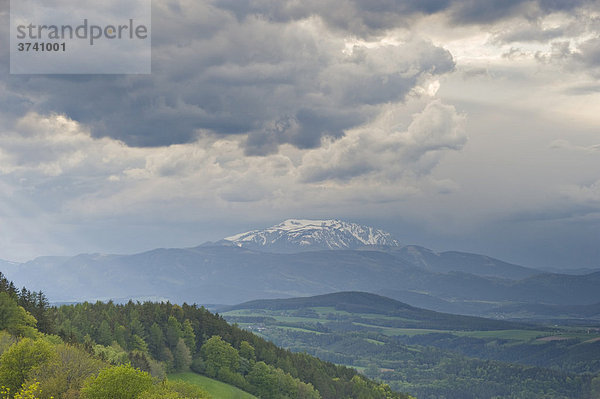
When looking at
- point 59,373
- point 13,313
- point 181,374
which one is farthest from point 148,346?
point 59,373

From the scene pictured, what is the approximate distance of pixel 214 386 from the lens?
168 meters

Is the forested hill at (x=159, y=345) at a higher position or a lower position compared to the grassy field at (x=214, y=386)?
higher

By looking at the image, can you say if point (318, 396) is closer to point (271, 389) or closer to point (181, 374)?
point (271, 389)

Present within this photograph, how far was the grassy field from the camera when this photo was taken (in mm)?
162750

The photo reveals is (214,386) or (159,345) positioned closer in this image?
(214,386)

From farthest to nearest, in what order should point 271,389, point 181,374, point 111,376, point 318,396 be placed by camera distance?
point 318,396 < point 271,389 < point 181,374 < point 111,376

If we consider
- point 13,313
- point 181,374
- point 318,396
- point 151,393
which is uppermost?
point 13,313

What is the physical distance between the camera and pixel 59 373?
89000mm

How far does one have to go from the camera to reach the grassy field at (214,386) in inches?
6407

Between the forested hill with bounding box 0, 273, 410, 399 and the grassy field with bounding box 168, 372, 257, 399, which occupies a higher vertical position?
the forested hill with bounding box 0, 273, 410, 399

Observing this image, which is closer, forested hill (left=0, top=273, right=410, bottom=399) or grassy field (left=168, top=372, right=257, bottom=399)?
forested hill (left=0, top=273, right=410, bottom=399)

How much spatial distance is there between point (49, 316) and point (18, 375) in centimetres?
6595

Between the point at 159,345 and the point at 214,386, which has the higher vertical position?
the point at 159,345

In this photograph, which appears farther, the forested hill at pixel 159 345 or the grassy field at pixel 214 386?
the grassy field at pixel 214 386
